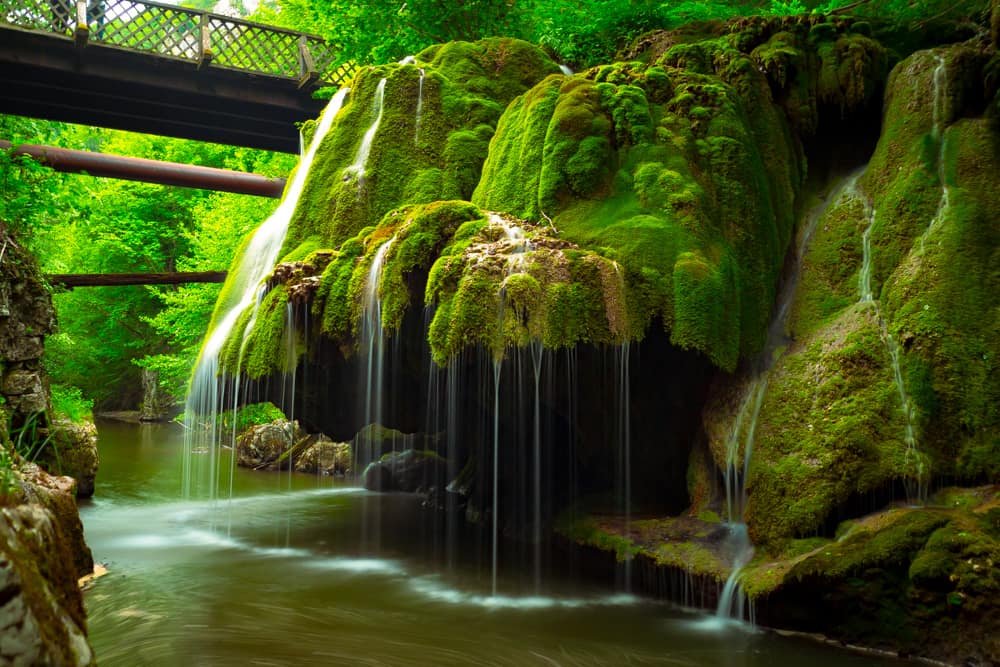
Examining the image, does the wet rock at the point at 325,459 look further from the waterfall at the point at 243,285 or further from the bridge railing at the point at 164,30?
the bridge railing at the point at 164,30

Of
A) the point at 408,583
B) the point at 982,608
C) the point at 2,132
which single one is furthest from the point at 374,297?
the point at 2,132

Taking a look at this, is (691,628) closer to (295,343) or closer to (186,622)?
(186,622)

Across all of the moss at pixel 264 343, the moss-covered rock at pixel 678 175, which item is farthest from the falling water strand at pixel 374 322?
the moss-covered rock at pixel 678 175

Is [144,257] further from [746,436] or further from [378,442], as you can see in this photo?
[746,436]

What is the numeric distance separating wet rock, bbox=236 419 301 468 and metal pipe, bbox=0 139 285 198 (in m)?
6.72

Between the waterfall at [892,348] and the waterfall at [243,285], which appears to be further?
the waterfall at [243,285]

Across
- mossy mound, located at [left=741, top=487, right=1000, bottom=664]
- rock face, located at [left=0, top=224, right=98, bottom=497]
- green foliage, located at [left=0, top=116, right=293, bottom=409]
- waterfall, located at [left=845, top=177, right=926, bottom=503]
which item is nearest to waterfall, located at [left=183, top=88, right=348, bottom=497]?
rock face, located at [left=0, top=224, right=98, bottom=497]

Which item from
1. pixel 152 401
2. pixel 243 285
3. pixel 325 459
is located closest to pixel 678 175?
pixel 243 285

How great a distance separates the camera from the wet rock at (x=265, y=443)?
63.6 ft

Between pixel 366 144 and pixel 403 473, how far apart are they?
7.40 m

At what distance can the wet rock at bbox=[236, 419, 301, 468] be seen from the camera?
19375 mm

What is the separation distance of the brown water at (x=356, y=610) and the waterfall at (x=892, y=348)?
1764 mm

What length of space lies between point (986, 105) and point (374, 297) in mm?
7252

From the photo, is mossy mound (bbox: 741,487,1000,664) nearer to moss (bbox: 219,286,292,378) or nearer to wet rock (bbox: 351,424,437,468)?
moss (bbox: 219,286,292,378)
